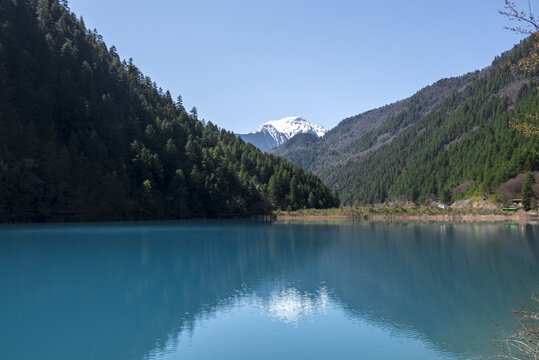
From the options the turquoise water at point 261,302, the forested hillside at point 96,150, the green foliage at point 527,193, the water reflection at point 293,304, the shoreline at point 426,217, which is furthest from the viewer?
the green foliage at point 527,193

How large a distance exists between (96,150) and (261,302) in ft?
399

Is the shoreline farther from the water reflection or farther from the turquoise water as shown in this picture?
the water reflection

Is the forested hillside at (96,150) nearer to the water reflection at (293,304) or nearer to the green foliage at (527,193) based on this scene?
the green foliage at (527,193)

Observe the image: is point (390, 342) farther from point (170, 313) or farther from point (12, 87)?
point (12, 87)

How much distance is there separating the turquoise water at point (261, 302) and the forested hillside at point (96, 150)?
72042 mm

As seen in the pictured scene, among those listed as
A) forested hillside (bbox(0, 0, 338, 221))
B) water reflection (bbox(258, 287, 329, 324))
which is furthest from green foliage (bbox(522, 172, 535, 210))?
water reflection (bbox(258, 287, 329, 324))

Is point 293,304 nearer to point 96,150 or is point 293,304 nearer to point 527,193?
point 96,150

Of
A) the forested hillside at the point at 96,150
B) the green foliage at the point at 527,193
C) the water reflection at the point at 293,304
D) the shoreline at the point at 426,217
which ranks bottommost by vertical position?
the water reflection at the point at 293,304

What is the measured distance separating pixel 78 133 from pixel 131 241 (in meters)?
84.7

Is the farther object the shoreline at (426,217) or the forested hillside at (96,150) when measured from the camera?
the shoreline at (426,217)

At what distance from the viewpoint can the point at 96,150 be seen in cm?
13662

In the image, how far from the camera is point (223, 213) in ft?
529

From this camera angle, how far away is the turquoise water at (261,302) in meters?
21.6

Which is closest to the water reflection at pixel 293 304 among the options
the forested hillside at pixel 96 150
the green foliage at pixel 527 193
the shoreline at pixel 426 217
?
the shoreline at pixel 426 217
